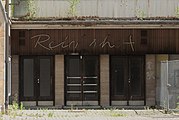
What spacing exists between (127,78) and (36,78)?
4870mm

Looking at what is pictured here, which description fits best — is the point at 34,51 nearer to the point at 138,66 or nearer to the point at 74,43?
the point at 74,43

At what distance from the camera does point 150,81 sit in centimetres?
2544

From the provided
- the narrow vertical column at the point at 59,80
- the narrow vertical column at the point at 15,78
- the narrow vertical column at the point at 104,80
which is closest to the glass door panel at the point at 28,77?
the narrow vertical column at the point at 15,78

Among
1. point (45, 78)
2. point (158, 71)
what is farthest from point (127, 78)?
point (45, 78)

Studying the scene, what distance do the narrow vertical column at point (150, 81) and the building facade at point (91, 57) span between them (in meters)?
0.02

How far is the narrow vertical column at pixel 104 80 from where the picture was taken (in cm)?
2530

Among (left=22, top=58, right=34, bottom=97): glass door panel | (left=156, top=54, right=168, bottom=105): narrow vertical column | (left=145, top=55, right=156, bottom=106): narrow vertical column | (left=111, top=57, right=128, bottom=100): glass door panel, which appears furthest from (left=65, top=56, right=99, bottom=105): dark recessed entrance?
(left=156, top=54, right=168, bottom=105): narrow vertical column

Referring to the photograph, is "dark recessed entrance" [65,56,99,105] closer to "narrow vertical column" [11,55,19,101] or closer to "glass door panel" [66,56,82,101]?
"glass door panel" [66,56,82,101]

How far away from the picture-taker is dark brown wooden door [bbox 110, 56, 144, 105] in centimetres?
2548

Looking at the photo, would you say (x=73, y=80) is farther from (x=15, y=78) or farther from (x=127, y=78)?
(x=15, y=78)

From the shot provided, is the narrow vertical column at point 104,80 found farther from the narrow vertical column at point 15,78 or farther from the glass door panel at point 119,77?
the narrow vertical column at point 15,78

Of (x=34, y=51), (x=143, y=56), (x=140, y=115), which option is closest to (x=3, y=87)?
(x=34, y=51)

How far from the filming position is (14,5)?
25.0 metres

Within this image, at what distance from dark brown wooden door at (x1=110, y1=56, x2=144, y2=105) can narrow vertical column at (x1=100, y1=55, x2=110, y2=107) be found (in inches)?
11.5
